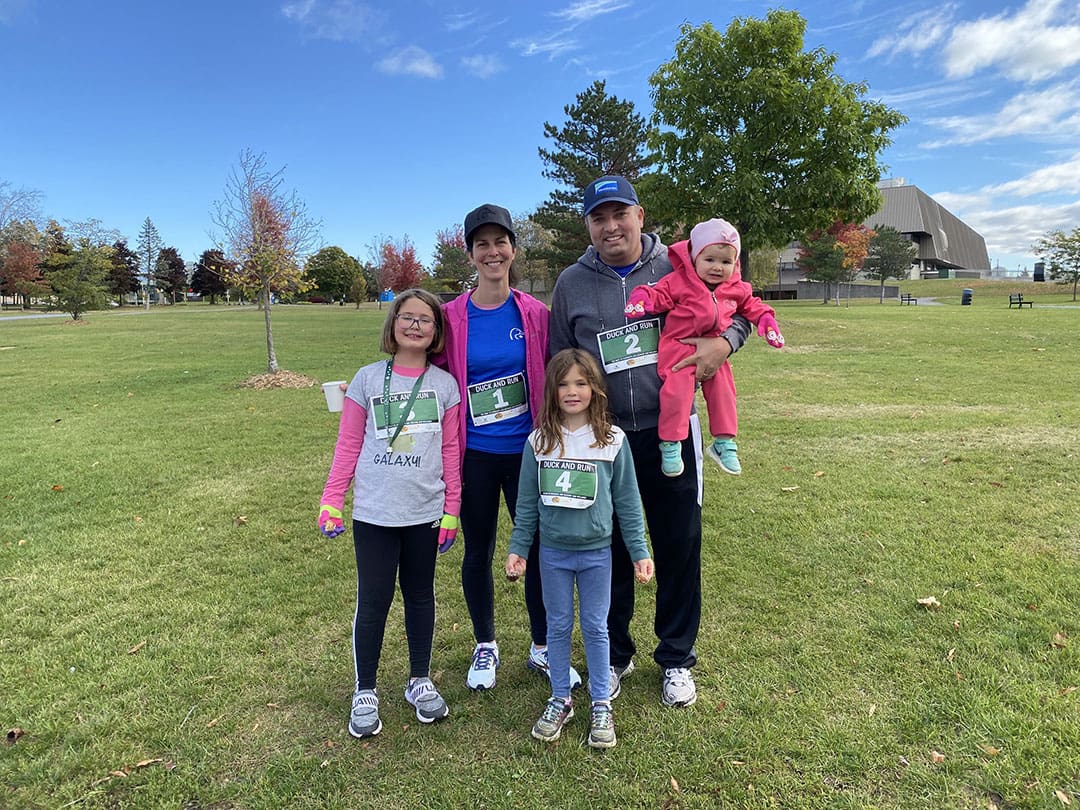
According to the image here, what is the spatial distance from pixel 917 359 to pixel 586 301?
13.9 m

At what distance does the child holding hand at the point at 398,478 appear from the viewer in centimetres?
269

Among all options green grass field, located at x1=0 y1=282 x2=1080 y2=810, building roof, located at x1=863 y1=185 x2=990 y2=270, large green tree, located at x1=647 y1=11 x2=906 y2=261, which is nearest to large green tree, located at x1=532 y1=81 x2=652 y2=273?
large green tree, located at x1=647 y1=11 x2=906 y2=261

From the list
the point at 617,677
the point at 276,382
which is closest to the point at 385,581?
the point at 617,677

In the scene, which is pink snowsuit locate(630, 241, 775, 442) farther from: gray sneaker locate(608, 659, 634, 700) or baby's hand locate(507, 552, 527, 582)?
gray sneaker locate(608, 659, 634, 700)

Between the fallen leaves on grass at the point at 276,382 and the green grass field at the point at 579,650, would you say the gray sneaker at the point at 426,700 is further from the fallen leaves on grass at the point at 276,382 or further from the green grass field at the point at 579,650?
the fallen leaves on grass at the point at 276,382

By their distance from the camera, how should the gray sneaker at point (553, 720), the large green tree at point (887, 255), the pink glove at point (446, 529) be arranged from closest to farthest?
the gray sneaker at point (553, 720), the pink glove at point (446, 529), the large green tree at point (887, 255)

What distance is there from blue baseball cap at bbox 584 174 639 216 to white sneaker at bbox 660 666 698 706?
2188 mm

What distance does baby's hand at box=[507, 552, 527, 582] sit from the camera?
2.63 m

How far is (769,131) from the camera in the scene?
17.7 meters

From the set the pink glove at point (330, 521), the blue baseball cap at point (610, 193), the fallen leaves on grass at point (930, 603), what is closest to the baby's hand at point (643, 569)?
the pink glove at point (330, 521)

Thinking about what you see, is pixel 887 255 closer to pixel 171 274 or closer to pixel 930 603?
pixel 930 603

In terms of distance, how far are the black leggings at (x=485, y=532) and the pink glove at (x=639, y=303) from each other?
0.85 metres

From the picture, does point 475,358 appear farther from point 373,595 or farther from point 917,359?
point 917,359

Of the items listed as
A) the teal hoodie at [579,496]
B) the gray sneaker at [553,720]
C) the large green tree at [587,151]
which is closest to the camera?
the teal hoodie at [579,496]
